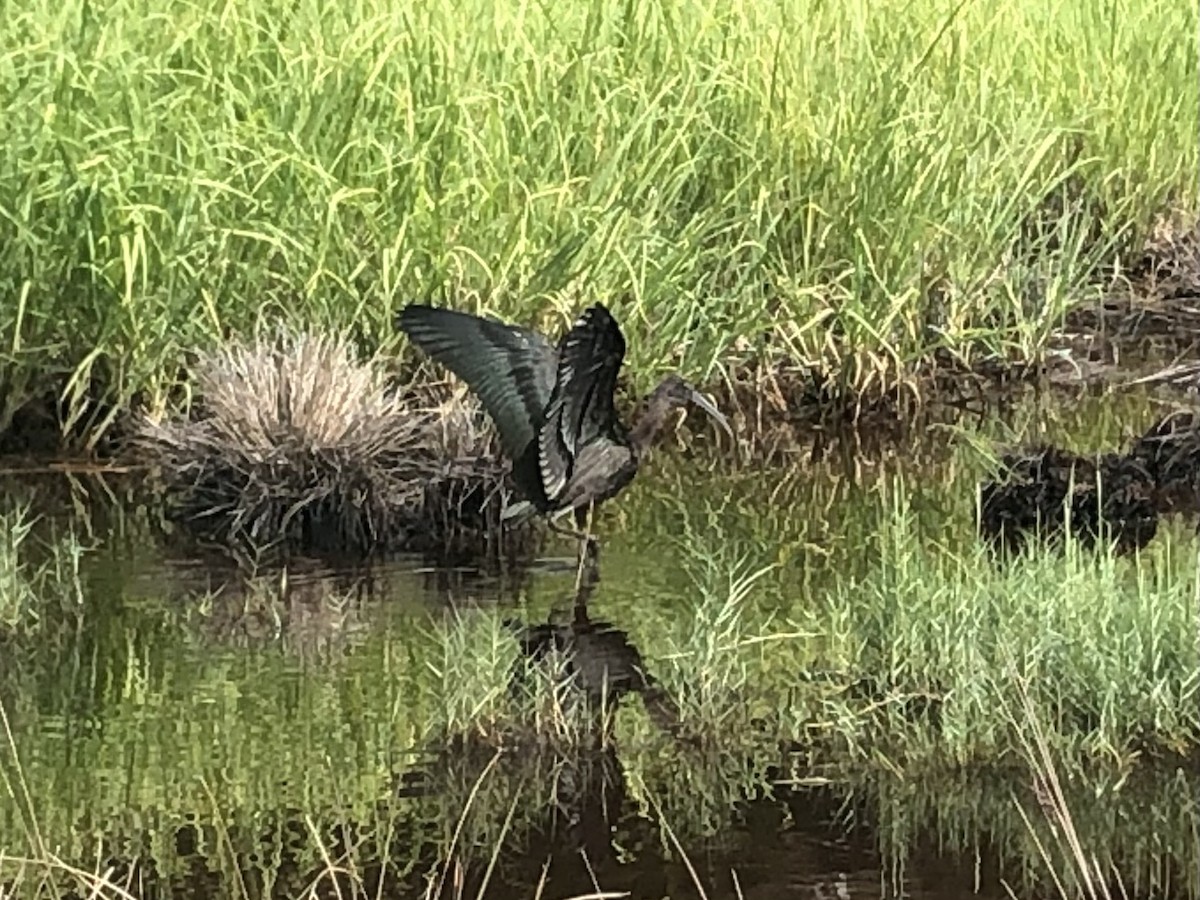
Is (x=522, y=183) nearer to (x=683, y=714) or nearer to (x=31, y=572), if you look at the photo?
(x=31, y=572)

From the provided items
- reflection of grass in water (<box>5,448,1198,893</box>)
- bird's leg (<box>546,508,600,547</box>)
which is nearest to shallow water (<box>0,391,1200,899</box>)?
Answer: reflection of grass in water (<box>5,448,1198,893</box>)

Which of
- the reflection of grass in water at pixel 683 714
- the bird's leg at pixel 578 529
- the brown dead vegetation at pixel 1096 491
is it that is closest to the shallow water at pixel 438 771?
the reflection of grass in water at pixel 683 714

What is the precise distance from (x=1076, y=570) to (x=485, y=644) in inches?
38.0

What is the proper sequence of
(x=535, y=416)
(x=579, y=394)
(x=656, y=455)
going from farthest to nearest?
(x=656, y=455), (x=535, y=416), (x=579, y=394)

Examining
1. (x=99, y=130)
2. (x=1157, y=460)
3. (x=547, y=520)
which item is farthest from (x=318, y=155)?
(x=1157, y=460)

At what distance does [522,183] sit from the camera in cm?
515

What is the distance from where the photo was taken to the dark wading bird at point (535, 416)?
12.9 ft

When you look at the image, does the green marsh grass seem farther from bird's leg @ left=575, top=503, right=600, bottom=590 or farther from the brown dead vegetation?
the brown dead vegetation

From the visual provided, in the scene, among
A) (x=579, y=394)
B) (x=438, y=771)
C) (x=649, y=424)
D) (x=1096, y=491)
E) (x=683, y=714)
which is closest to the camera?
(x=438, y=771)

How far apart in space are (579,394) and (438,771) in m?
1.02

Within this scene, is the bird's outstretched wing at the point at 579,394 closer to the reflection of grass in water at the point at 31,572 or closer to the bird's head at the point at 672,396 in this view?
the bird's head at the point at 672,396

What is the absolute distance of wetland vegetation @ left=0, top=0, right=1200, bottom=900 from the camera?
2.78 meters

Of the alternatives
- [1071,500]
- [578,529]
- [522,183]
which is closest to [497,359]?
[578,529]

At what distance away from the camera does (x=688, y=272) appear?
202 inches
